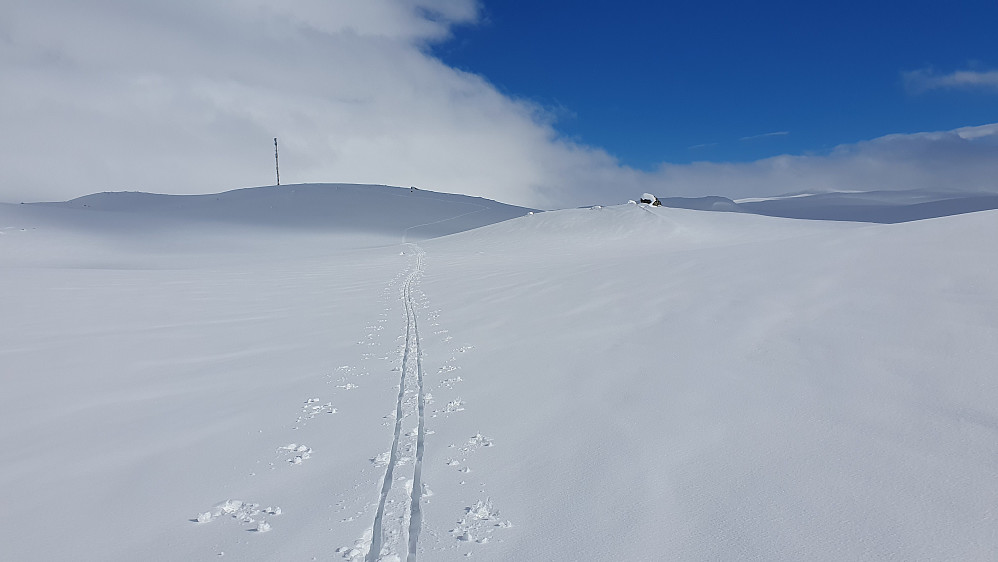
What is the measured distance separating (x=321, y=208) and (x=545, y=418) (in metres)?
38.5

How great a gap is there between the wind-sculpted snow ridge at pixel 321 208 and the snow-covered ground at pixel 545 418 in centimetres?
2541

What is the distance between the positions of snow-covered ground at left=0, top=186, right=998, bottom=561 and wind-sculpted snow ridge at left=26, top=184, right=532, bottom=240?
83.4ft

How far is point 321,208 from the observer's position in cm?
4009

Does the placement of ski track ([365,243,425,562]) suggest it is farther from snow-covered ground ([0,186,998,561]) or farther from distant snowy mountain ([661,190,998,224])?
distant snowy mountain ([661,190,998,224])

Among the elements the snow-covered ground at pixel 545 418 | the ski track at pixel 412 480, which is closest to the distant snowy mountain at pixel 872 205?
the snow-covered ground at pixel 545 418

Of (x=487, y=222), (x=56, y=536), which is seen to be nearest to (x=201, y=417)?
(x=56, y=536)

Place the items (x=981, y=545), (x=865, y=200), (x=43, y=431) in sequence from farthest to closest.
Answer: (x=865, y=200)
(x=43, y=431)
(x=981, y=545)

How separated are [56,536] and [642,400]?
3.64 m

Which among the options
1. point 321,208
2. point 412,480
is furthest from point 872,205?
point 412,480

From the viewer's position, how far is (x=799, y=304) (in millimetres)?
6250

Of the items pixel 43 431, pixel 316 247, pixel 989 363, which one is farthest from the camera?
pixel 316 247

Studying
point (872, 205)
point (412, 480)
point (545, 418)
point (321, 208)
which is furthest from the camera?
point (321, 208)

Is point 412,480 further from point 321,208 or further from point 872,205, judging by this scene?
point 872,205

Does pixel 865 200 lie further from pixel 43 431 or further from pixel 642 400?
pixel 43 431
